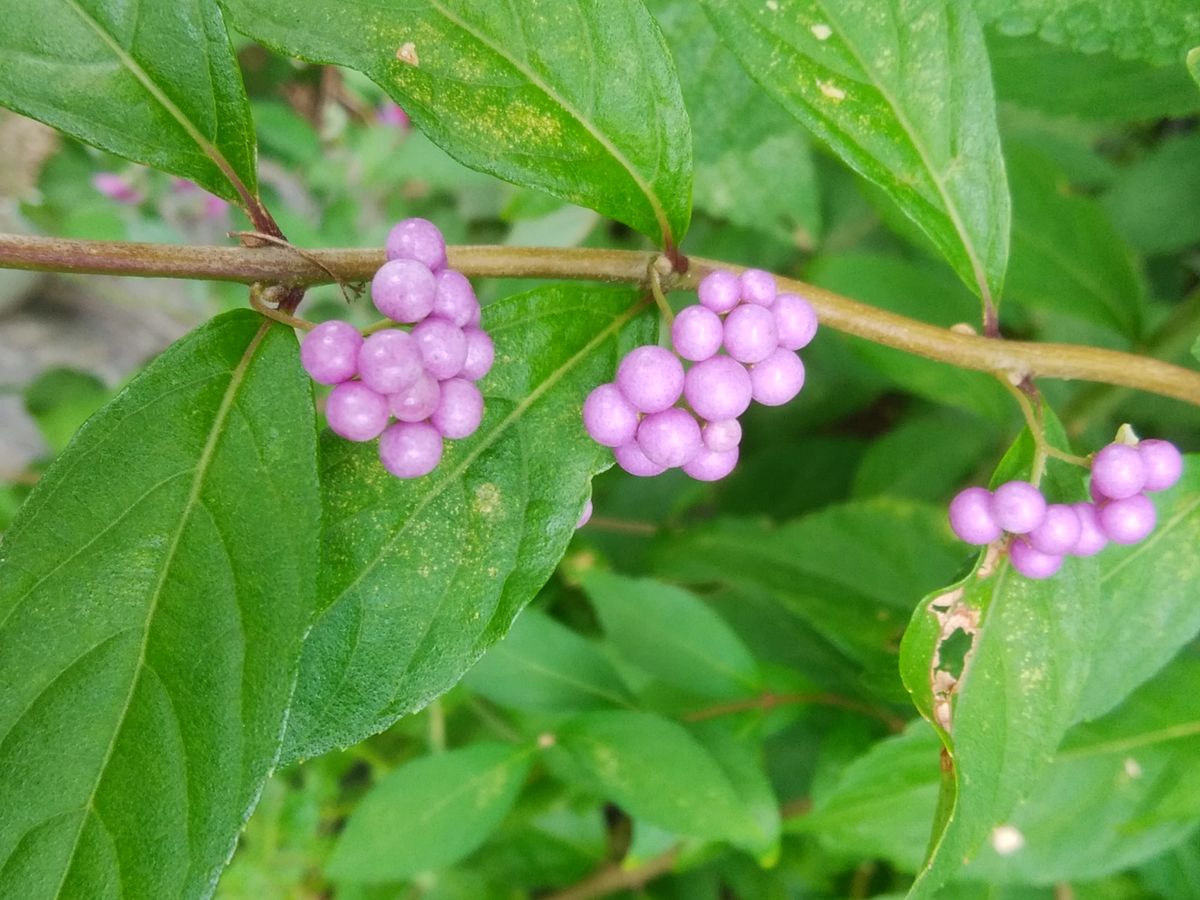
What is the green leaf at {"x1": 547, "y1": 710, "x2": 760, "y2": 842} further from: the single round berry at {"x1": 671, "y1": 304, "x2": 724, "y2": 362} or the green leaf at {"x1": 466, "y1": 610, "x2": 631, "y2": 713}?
the single round berry at {"x1": 671, "y1": 304, "x2": 724, "y2": 362}

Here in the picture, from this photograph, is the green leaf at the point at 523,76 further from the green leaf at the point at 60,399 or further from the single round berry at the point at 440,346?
the green leaf at the point at 60,399

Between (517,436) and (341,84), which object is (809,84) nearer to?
(517,436)

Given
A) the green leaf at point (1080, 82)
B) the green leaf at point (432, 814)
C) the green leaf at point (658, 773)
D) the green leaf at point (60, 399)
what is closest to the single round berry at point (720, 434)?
the green leaf at point (658, 773)

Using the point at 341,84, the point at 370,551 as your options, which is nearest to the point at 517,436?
the point at 370,551

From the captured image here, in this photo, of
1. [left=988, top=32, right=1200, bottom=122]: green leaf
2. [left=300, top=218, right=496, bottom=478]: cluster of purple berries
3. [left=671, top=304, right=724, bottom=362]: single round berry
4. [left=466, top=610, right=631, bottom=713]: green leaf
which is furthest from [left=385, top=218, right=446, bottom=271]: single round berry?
[left=988, top=32, right=1200, bottom=122]: green leaf

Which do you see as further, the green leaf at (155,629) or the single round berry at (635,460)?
the single round berry at (635,460)

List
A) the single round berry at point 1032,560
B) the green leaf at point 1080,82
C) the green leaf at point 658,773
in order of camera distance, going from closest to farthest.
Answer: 1. the single round berry at point 1032,560
2. the green leaf at point 658,773
3. the green leaf at point 1080,82
